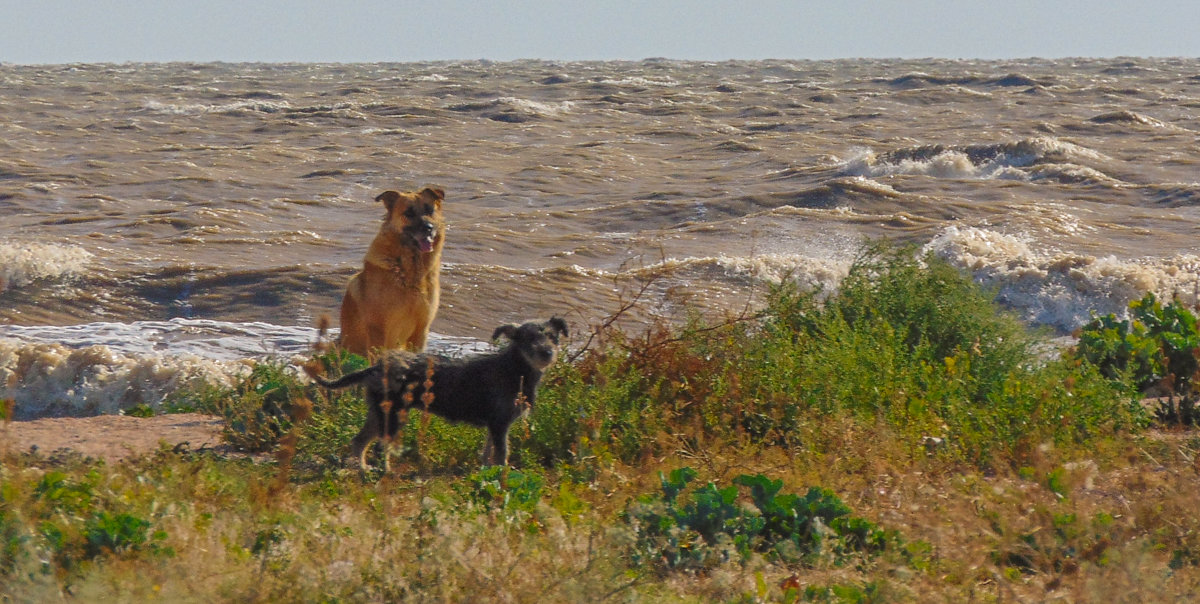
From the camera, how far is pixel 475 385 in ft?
22.8

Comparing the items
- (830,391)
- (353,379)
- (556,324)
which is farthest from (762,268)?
(353,379)

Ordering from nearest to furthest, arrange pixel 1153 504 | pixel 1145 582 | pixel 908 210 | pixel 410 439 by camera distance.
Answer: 1. pixel 1145 582
2. pixel 1153 504
3. pixel 410 439
4. pixel 908 210

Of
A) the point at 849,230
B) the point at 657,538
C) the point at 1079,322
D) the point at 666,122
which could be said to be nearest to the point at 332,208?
the point at 849,230

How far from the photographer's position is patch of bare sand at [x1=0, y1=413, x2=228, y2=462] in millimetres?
7203

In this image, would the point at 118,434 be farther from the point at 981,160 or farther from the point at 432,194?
the point at 981,160

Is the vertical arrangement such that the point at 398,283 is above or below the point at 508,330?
below

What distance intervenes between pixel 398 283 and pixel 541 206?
17562 mm

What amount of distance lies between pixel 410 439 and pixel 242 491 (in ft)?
4.63

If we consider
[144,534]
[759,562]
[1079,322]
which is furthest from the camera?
[1079,322]

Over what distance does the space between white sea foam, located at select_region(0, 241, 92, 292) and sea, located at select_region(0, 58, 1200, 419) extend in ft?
0.24

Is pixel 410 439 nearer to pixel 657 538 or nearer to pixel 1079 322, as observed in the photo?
pixel 657 538

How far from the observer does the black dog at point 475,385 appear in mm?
6793

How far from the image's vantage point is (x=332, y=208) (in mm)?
26375

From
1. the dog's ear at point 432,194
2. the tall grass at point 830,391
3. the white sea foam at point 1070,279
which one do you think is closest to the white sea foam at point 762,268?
the white sea foam at point 1070,279
